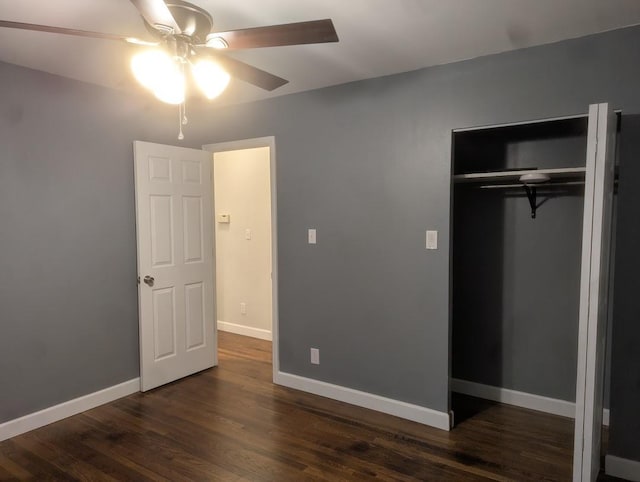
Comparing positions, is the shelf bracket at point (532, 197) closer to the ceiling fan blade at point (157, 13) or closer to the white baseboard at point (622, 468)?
the white baseboard at point (622, 468)

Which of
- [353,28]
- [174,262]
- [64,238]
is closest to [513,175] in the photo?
[353,28]

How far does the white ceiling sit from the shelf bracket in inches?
38.2

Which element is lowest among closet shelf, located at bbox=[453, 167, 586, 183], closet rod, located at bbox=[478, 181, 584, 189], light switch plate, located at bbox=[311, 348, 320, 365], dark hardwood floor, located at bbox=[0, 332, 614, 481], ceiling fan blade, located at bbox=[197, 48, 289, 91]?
dark hardwood floor, located at bbox=[0, 332, 614, 481]

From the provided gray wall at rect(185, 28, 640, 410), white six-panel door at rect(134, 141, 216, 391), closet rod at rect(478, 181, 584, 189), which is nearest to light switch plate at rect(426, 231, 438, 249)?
gray wall at rect(185, 28, 640, 410)

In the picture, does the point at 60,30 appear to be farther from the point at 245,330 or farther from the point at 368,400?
the point at 245,330

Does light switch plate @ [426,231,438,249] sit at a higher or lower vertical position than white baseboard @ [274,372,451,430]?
higher

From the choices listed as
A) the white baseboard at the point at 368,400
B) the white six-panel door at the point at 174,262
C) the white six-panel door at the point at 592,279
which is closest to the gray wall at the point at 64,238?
the white six-panel door at the point at 174,262

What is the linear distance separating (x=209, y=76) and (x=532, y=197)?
2339mm

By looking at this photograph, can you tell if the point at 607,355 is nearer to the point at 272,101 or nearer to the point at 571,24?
the point at 571,24

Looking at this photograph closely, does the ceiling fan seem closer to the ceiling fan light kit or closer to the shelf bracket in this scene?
the ceiling fan light kit

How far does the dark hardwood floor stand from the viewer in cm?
240

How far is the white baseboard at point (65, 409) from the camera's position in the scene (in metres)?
2.79

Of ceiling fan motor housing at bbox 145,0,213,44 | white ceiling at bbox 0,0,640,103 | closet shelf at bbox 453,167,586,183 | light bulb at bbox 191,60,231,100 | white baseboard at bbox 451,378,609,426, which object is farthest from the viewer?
white baseboard at bbox 451,378,609,426

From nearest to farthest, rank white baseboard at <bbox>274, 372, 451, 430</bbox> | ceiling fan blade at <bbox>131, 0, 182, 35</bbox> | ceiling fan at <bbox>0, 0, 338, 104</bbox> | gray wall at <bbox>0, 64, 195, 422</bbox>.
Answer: ceiling fan blade at <bbox>131, 0, 182, 35</bbox>, ceiling fan at <bbox>0, 0, 338, 104</bbox>, gray wall at <bbox>0, 64, 195, 422</bbox>, white baseboard at <bbox>274, 372, 451, 430</bbox>
